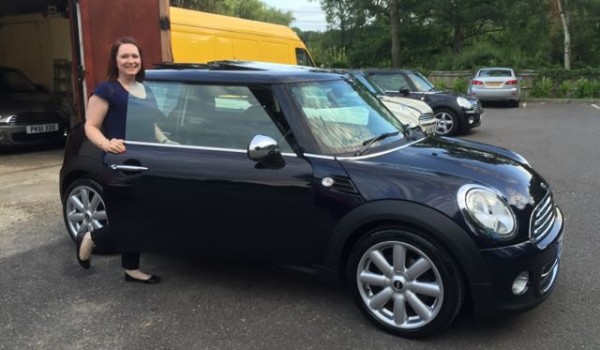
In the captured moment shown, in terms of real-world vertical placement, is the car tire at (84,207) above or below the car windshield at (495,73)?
below

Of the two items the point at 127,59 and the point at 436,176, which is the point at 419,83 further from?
the point at 436,176

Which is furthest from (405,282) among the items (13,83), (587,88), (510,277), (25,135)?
(587,88)

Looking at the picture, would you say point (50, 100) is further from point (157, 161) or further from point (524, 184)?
point (524, 184)

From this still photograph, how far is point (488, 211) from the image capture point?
10.7 ft

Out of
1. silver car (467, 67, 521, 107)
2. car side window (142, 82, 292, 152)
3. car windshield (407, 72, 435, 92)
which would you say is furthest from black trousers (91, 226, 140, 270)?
silver car (467, 67, 521, 107)

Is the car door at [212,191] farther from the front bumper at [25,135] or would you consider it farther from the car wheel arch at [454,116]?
the car wheel arch at [454,116]

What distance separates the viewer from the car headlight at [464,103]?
12734mm

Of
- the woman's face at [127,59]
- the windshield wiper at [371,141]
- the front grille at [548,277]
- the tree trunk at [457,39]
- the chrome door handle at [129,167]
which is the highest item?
the tree trunk at [457,39]

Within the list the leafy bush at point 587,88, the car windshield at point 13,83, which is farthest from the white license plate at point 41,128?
the leafy bush at point 587,88

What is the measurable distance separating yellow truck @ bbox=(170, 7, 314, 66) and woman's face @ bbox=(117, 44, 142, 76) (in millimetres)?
6716

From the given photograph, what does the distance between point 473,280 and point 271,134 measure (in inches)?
60.3

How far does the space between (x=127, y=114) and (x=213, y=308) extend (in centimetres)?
151

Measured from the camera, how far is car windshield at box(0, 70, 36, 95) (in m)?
11.9

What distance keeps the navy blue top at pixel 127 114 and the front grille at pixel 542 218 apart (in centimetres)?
253
